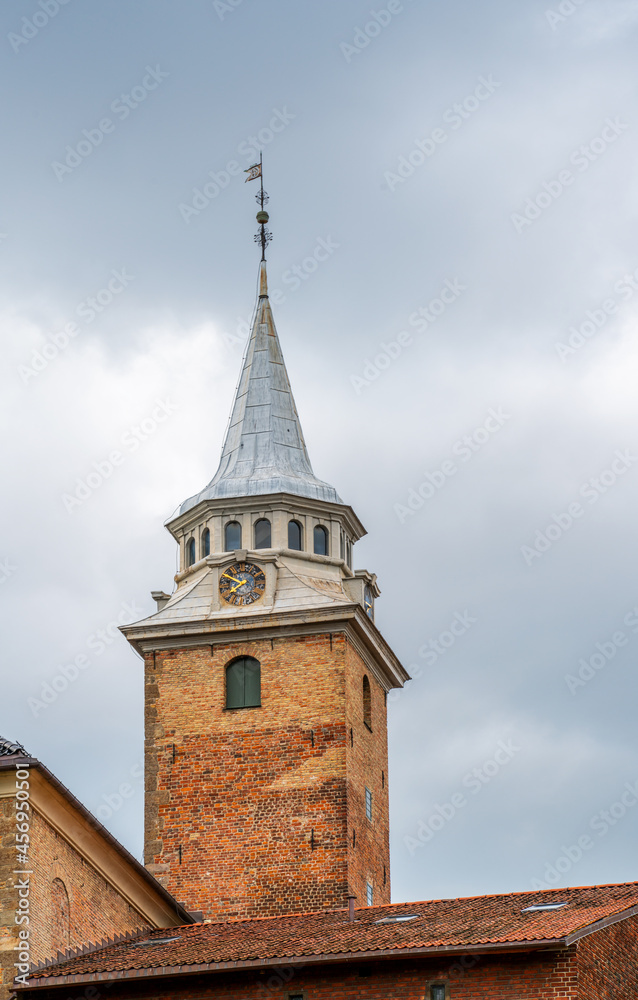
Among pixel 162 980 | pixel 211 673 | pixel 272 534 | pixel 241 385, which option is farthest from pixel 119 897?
pixel 241 385

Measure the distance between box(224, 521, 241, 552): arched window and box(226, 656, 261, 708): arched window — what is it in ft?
11.2

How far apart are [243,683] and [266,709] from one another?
99 centimetres

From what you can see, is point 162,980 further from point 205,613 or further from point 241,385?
point 241,385

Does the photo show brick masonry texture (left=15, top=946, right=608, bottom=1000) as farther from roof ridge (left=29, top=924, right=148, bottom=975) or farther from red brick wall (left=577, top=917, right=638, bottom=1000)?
roof ridge (left=29, top=924, right=148, bottom=975)

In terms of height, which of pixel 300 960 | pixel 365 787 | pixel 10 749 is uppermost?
pixel 365 787

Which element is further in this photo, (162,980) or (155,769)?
(155,769)

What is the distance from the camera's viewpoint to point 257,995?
108ft

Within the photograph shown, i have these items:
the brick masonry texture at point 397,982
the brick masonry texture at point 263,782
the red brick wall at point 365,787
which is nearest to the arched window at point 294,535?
the brick masonry texture at point 263,782

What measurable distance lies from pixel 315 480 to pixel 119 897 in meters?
15.7

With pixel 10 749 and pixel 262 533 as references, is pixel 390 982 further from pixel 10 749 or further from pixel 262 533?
pixel 262 533

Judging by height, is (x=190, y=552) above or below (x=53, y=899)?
above

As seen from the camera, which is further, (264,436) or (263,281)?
(263,281)

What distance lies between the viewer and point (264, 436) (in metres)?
53.0

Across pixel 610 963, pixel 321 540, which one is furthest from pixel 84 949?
pixel 321 540
